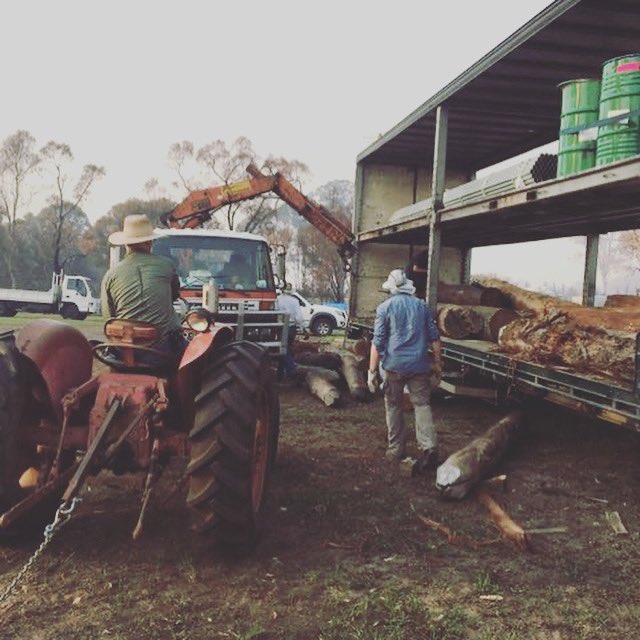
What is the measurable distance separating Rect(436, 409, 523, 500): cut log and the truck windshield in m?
5.09

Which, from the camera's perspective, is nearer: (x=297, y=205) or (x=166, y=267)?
(x=166, y=267)

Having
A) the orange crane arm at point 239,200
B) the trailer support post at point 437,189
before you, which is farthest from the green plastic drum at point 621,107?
the orange crane arm at point 239,200

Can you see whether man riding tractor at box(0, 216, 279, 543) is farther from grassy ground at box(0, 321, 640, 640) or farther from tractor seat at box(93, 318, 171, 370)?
grassy ground at box(0, 321, 640, 640)

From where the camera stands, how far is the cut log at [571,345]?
567cm

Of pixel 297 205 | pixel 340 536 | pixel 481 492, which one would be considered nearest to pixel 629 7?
pixel 481 492

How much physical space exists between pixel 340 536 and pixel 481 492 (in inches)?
67.0

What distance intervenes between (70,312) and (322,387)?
25417 millimetres

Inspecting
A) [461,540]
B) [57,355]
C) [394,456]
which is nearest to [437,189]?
[394,456]

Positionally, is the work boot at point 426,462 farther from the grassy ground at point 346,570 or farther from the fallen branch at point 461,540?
the fallen branch at point 461,540

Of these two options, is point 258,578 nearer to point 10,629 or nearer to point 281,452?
point 10,629

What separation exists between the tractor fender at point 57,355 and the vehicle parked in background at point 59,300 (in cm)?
2858

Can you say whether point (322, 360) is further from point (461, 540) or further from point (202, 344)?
point (202, 344)

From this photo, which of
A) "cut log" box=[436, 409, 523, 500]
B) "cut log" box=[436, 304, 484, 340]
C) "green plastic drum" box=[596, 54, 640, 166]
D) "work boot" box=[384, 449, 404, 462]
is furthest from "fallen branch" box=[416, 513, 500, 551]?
"cut log" box=[436, 304, 484, 340]

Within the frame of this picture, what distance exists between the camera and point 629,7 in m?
6.20
